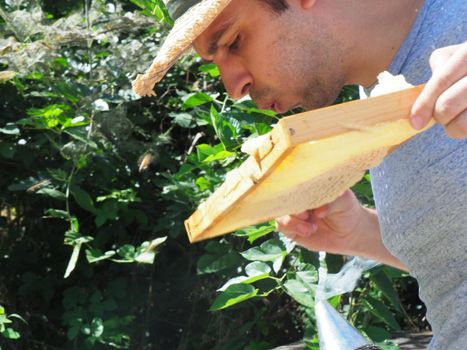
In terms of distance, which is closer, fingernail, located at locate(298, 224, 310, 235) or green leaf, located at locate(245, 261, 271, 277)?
fingernail, located at locate(298, 224, 310, 235)

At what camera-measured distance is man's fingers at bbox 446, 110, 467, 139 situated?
1253 mm

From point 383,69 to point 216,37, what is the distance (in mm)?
359

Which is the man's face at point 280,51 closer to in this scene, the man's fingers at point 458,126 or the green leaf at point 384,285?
the man's fingers at point 458,126

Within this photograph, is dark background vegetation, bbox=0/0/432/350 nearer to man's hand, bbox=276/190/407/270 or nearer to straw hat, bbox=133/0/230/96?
man's hand, bbox=276/190/407/270

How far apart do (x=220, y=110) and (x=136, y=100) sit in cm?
54

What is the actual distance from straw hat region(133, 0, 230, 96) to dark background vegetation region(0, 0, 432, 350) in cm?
99

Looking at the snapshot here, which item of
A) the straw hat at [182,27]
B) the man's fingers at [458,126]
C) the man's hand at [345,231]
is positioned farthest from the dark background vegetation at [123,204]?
the man's fingers at [458,126]

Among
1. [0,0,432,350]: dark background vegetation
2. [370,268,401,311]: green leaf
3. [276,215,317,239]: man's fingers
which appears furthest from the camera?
[0,0,432,350]: dark background vegetation

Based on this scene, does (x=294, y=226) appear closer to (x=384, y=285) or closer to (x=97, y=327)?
(x=384, y=285)

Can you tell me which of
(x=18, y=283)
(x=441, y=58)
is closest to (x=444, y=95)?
(x=441, y=58)

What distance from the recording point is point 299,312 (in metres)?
3.68

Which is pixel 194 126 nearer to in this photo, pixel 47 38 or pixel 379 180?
pixel 47 38

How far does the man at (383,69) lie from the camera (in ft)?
5.44

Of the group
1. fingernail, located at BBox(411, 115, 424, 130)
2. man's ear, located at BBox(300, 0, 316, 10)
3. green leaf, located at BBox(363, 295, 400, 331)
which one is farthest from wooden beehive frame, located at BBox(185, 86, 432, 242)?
green leaf, located at BBox(363, 295, 400, 331)
